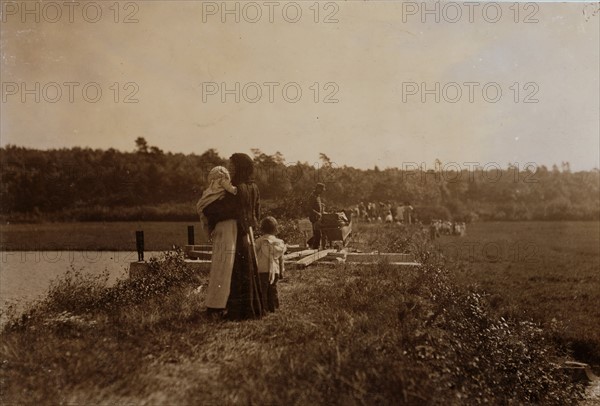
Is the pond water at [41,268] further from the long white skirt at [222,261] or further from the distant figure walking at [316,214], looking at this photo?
the long white skirt at [222,261]

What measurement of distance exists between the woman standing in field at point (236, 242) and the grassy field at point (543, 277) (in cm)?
1108

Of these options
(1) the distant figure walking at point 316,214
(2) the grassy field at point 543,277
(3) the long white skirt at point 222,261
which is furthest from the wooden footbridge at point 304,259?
(2) the grassy field at point 543,277

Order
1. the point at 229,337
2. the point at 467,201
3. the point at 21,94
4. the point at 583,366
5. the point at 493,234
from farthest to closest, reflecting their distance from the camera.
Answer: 1. the point at 467,201
2. the point at 493,234
3. the point at 583,366
4. the point at 21,94
5. the point at 229,337

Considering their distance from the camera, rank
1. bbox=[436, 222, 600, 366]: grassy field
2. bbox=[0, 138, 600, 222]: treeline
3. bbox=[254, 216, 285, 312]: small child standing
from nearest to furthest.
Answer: bbox=[254, 216, 285, 312]: small child standing
bbox=[436, 222, 600, 366]: grassy field
bbox=[0, 138, 600, 222]: treeline

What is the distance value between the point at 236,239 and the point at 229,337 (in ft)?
4.36

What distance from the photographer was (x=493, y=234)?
37.6 meters

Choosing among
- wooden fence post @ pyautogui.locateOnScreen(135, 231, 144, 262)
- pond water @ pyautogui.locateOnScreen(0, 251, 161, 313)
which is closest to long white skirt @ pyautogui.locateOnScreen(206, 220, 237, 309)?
wooden fence post @ pyautogui.locateOnScreen(135, 231, 144, 262)

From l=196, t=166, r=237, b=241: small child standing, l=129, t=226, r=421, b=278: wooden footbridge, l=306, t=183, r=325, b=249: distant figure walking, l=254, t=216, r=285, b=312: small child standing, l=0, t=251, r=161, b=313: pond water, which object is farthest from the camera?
l=0, t=251, r=161, b=313: pond water

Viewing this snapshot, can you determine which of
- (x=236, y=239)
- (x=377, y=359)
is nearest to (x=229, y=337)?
(x=236, y=239)

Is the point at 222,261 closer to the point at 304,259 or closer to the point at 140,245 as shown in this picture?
the point at 304,259

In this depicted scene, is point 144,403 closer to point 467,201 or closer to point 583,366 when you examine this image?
point 583,366

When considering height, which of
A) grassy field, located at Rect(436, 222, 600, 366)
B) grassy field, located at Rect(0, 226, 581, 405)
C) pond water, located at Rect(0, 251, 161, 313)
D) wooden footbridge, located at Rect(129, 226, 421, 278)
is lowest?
grassy field, located at Rect(436, 222, 600, 366)

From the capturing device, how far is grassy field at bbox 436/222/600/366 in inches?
628

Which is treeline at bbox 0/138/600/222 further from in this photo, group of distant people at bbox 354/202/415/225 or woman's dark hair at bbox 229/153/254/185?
woman's dark hair at bbox 229/153/254/185
